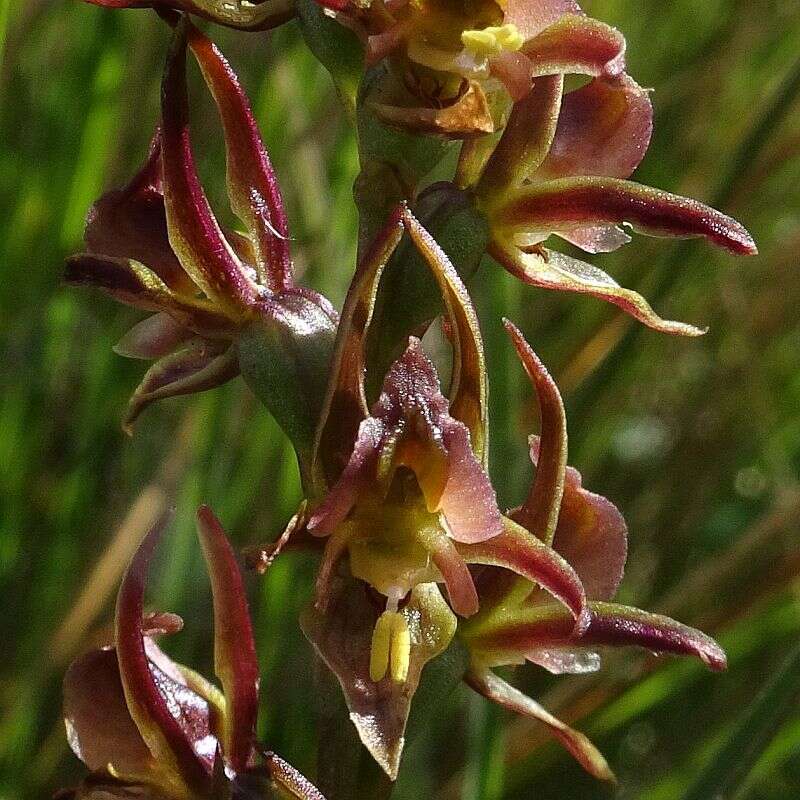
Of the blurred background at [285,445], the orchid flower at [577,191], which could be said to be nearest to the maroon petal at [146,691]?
the orchid flower at [577,191]

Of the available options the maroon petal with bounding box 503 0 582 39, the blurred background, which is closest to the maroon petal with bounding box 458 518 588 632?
the maroon petal with bounding box 503 0 582 39

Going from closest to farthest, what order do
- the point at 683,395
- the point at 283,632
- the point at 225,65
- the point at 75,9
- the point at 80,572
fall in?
the point at 225,65 → the point at 283,632 → the point at 80,572 → the point at 75,9 → the point at 683,395

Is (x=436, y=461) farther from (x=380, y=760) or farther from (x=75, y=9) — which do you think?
(x=75, y=9)

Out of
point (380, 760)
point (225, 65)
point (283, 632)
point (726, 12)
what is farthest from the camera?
point (726, 12)

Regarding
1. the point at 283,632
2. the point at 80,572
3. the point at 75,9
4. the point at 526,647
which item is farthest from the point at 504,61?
the point at 75,9

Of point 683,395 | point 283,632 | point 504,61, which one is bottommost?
point 283,632
